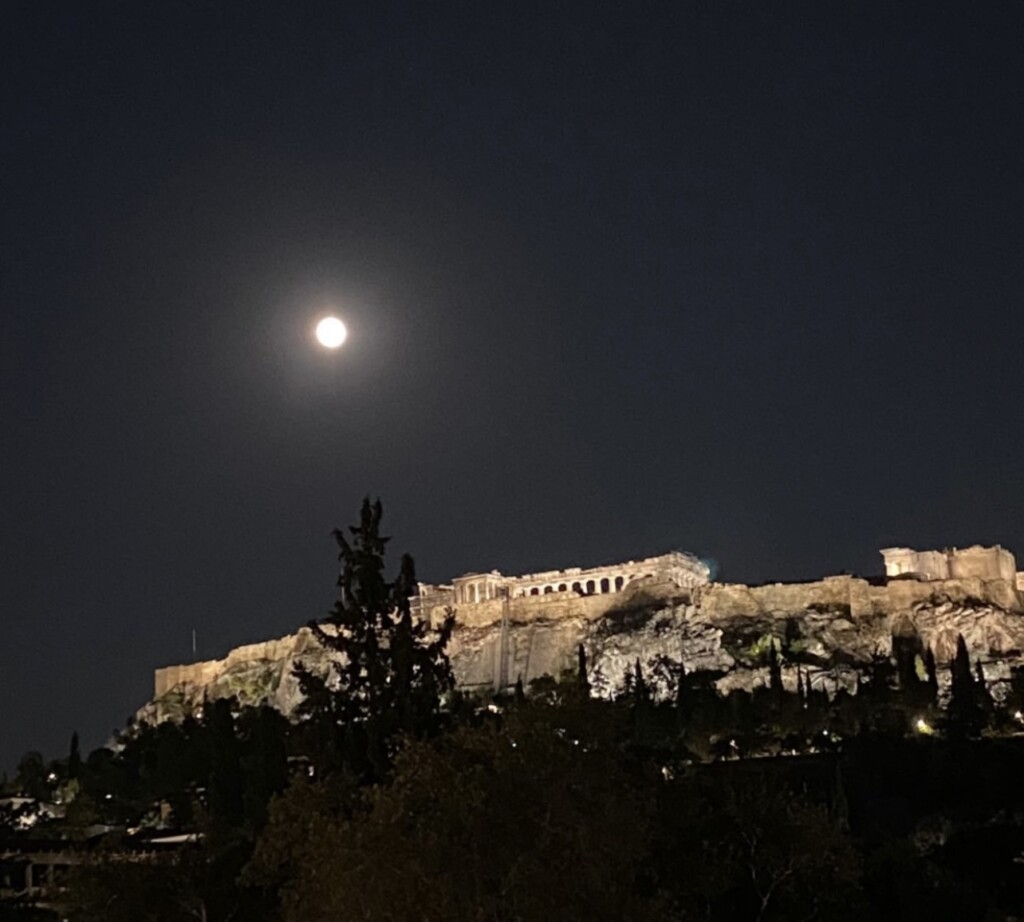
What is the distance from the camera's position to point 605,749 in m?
16.1

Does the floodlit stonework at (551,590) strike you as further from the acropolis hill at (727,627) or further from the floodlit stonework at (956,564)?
the floodlit stonework at (956,564)

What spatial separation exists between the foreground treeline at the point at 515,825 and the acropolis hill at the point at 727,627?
25.4 m

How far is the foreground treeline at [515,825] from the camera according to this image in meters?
14.2

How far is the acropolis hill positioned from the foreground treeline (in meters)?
25.4

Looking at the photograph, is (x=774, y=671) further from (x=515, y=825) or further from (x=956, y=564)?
(x=515, y=825)

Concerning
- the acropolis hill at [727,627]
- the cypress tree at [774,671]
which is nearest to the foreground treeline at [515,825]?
the cypress tree at [774,671]

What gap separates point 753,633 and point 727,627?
176 cm

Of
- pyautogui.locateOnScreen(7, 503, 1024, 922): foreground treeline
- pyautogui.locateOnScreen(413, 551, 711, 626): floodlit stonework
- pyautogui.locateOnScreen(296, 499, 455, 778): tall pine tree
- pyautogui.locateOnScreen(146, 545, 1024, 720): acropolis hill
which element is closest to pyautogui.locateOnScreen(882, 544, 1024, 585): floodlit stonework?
pyautogui.locateOnScreen(146, 545, 1024, 720): acropolis hill

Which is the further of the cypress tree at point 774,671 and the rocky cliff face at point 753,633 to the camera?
the rocky cliff face at point 753,633

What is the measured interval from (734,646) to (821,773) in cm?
2989

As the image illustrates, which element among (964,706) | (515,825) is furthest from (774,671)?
(515,825)

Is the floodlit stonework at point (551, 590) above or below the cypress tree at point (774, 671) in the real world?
above

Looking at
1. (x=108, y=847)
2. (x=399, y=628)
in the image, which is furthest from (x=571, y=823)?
(x=108, y=847)

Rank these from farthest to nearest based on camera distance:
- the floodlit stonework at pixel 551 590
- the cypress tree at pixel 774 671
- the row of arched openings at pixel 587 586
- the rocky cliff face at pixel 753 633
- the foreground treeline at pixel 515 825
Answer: the row of arched openings at pixel 587 586 < the floodlit stonework at pixel 551 590 < the rocky cliff face at pixel 753 633 < the cypress tree at pixel 774 671 < the foreground treeline at pixel 515 825
